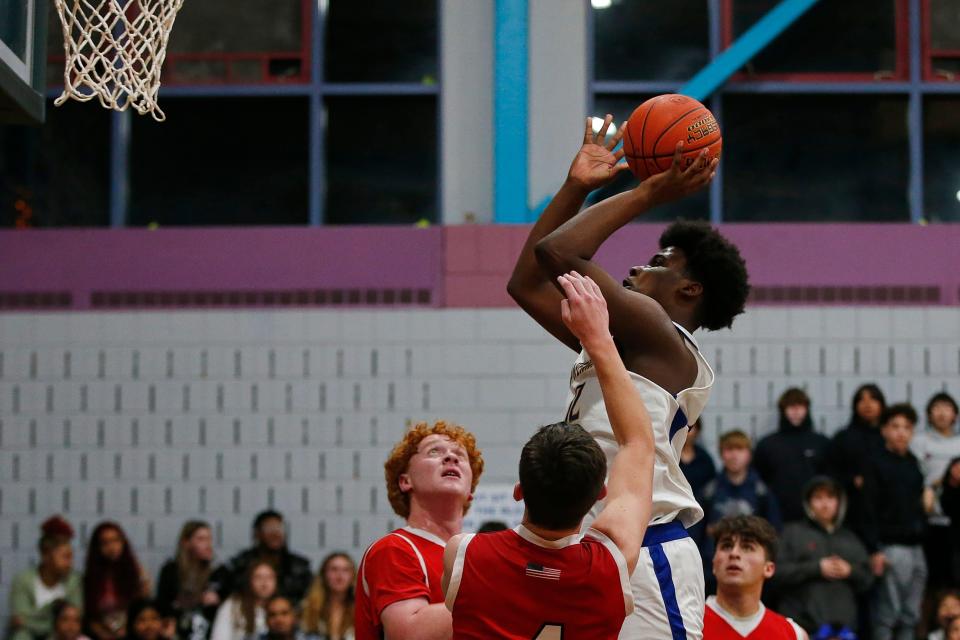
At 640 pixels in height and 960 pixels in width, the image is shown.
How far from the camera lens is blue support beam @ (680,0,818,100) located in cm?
1073

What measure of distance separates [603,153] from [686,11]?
709 cm

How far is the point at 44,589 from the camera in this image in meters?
9.91

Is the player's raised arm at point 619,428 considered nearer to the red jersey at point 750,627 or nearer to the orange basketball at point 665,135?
the orange basketball at point 665,135

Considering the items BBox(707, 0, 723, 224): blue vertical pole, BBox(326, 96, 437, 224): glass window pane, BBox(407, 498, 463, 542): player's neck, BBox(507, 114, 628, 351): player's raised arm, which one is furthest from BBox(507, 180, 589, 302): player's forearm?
BBox(326, 96, 437, 224): glass window pane

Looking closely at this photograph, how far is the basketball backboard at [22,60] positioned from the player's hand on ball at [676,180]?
261cm

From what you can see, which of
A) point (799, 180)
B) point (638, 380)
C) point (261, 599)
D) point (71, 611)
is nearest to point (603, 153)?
point (638, 380)

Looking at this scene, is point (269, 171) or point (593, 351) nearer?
point (593, 351)

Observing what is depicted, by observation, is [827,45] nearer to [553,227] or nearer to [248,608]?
[248,608]

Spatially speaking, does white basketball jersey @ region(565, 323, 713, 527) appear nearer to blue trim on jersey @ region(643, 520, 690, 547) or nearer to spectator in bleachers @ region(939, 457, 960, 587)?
blue trim on jersey @ region(643, 520, 690, 547)

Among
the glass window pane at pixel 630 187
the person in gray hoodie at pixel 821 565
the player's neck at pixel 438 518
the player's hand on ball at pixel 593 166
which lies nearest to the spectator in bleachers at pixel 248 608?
the person in gray hoodie at pixel 821 565

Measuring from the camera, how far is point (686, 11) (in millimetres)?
11172

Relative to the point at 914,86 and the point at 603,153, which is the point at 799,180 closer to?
the point at 914,86

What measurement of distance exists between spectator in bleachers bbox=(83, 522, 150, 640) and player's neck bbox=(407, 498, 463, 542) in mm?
5485

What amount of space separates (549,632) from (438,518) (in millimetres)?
1252
